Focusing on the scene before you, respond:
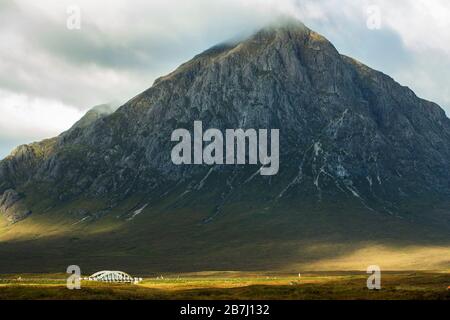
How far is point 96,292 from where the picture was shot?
3730 inches
